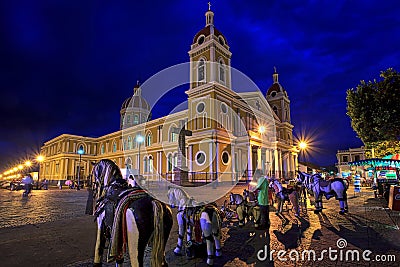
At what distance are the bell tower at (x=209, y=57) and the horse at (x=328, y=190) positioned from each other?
20061 mm

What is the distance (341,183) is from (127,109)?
2045 inches

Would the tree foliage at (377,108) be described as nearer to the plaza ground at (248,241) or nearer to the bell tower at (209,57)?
the plaza ground at (248,241)

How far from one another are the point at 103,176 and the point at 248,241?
361 cm

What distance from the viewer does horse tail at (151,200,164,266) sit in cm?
303

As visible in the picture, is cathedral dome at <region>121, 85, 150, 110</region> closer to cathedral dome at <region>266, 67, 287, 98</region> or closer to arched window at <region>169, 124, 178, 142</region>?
arched window at <region>169, 124, 178, 142</region>

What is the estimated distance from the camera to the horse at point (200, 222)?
Result: 161 inches

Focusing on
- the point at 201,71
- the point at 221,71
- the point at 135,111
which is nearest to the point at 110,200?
the point at 201,71

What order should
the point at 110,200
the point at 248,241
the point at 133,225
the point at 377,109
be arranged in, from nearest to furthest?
the point at 133,225
the point at 110,200
the point at 248,241
the point at 377,109

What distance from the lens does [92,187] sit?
3.74 m

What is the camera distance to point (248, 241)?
530cm

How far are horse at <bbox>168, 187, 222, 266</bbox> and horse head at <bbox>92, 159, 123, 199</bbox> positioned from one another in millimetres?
1458

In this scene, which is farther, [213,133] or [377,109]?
[213,133]

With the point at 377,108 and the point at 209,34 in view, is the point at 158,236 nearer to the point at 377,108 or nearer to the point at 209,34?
the point at 377,108

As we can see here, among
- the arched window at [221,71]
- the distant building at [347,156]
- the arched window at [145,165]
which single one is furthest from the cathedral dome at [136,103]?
the distant building at [347,156]
